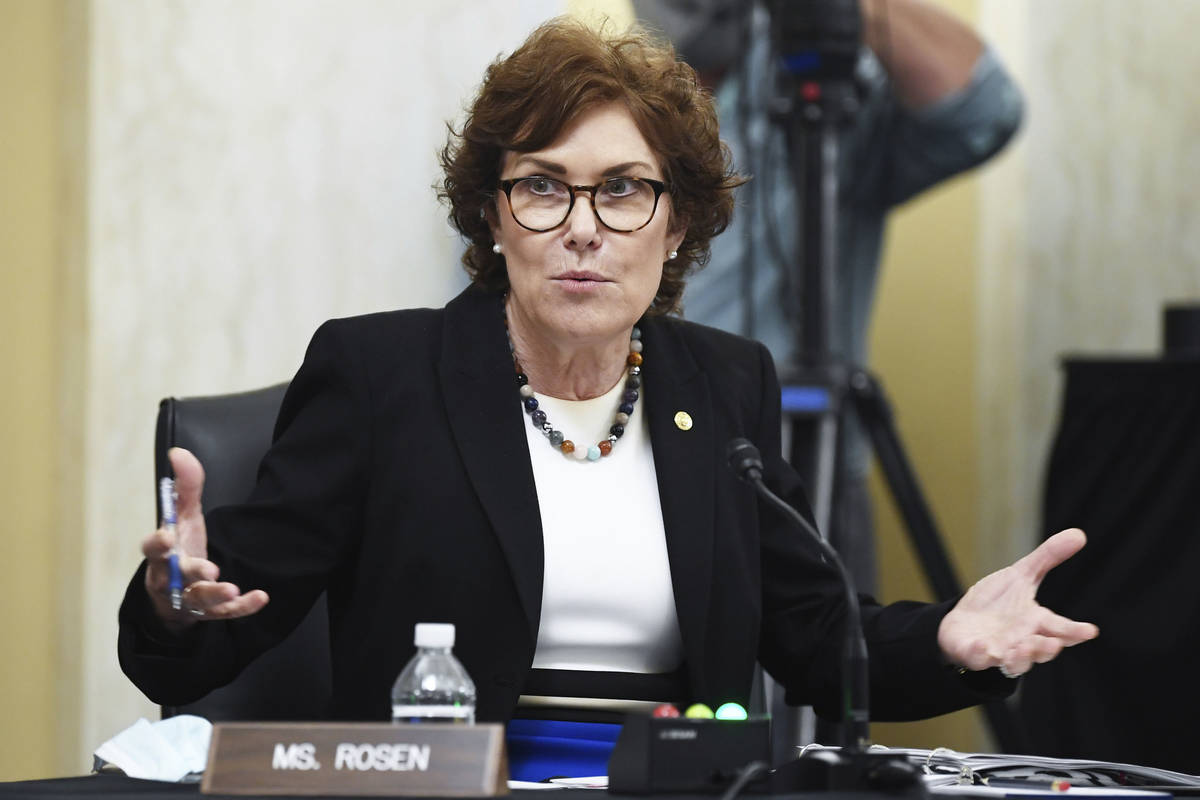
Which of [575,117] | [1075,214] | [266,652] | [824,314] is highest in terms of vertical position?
[1075,214]

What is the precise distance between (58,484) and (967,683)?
1.49m

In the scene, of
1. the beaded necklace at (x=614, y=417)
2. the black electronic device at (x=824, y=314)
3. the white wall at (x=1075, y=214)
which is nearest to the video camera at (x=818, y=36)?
the black electronic device at (x=824, y=314)

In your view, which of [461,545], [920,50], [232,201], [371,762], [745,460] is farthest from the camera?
[920,50]

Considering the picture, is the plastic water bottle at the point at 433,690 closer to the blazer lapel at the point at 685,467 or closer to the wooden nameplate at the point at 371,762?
the wooden nameplate at the point at 371,762

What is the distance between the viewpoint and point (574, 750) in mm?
1405

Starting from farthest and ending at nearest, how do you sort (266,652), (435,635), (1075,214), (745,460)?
(1075,214)
(266,652)
(745,460)
(435,635)

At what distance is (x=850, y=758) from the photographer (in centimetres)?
107

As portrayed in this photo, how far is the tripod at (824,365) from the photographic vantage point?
7.97 feet

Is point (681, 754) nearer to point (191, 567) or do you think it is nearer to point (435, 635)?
point (435, 635)

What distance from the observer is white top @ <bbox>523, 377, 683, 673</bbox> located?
1.51 m

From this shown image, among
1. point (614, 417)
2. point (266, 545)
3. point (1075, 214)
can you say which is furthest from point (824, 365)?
point (1075, 214)

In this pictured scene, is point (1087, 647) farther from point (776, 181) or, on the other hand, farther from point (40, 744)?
point (40, 744)

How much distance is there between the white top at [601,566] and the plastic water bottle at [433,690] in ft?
0.91

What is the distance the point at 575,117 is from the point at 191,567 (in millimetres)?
632
